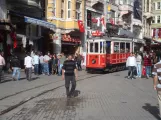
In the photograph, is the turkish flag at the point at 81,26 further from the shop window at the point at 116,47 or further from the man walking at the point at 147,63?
the man walking at the point at 147,63

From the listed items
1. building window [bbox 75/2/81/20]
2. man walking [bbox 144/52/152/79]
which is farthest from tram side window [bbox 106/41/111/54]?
building window [bbox 75/2/81/20]

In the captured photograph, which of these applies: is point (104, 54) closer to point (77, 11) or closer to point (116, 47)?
point (116, 47)

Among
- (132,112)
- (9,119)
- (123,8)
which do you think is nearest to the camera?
(9,119)

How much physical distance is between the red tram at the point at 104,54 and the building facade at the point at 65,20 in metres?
6.02

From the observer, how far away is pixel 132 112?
903cm

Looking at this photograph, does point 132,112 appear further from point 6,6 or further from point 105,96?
point 6,6

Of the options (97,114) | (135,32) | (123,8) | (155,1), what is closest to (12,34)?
(97,114)

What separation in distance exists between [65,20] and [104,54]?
8.81 meters

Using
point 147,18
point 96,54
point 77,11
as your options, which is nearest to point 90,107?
point 96,54

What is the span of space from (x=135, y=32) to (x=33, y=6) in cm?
3005

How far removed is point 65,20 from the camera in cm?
3173

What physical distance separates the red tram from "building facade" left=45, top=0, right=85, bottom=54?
19.7ft

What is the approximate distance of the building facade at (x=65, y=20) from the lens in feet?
99.2

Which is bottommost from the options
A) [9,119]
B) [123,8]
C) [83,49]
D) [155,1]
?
[9,119]
